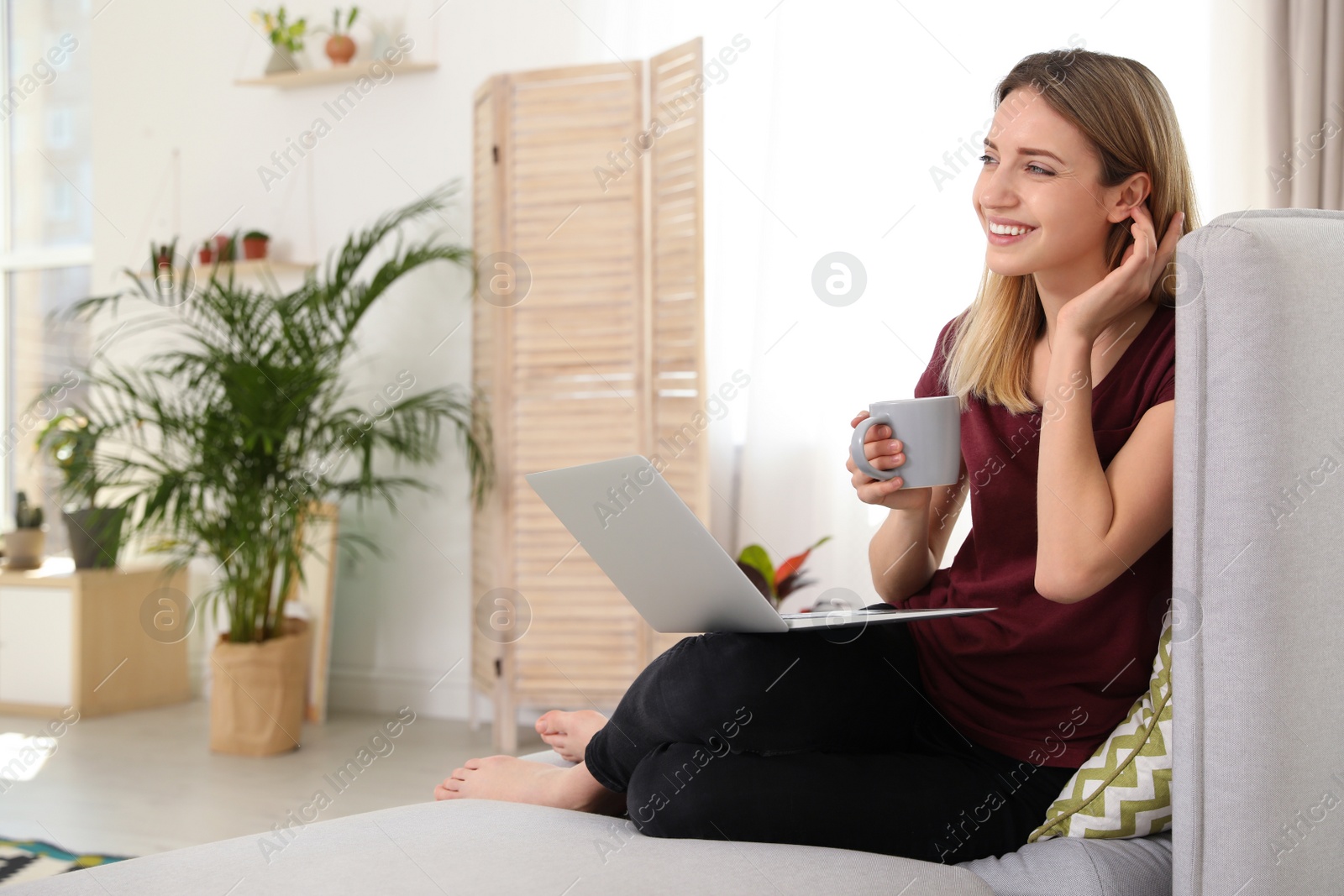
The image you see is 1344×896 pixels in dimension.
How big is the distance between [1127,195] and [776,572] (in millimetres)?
1982

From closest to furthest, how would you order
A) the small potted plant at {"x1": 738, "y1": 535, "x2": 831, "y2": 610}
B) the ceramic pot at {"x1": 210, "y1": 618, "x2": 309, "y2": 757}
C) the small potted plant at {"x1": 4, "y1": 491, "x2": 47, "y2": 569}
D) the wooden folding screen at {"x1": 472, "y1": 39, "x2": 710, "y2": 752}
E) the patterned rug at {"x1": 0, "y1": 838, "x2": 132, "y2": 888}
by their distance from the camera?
the patterned rug at {"x1": 0, "y1": 838, "x2": 132, "y2": 888} < the small potted plant at {"x1": 738, "y1": 535, "x2": 831, "y2": 610} < the wooden folding screen at {"x1": 472, "y1": 39, "x2": 710, "y2": 752} < the ceramic pot at {"x1": 210, "y1": 618, "x2": 309, "y2": 757} < the small potted plant at {"x1": 4, "y1": 491, "x2": 47, "y2": 569}

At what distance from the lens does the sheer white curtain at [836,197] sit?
3047 mm

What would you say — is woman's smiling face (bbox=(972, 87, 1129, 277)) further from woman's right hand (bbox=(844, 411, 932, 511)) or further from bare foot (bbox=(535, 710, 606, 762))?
bare foot (bbox=(535, 710, 606, 762))

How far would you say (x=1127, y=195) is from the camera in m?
1.20

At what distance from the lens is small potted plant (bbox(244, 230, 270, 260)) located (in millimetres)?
3969

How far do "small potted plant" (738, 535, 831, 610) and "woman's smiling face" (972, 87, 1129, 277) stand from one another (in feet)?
5.88

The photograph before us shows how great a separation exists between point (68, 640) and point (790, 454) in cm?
258

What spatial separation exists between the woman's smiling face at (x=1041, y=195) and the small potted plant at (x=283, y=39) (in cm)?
334

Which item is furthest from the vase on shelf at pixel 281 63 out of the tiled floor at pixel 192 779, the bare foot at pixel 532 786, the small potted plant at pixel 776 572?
the bare foot at pixel 532 786

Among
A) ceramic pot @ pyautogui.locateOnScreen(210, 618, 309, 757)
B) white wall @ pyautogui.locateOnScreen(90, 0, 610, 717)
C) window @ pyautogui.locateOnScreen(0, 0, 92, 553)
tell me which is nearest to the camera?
ceramic pot @ pyautogui.locateOnScreen(210, 618, 309, 757)

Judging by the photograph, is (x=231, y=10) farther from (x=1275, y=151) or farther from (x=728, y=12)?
(x=1275, y=151)

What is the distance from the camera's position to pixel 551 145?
333 centimetres

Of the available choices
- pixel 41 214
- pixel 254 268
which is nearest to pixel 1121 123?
pixel 254 268

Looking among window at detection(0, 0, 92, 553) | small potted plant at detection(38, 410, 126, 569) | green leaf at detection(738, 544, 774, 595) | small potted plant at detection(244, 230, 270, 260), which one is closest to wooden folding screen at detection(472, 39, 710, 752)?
green leaf at detection(738, 544, 774, 595)
